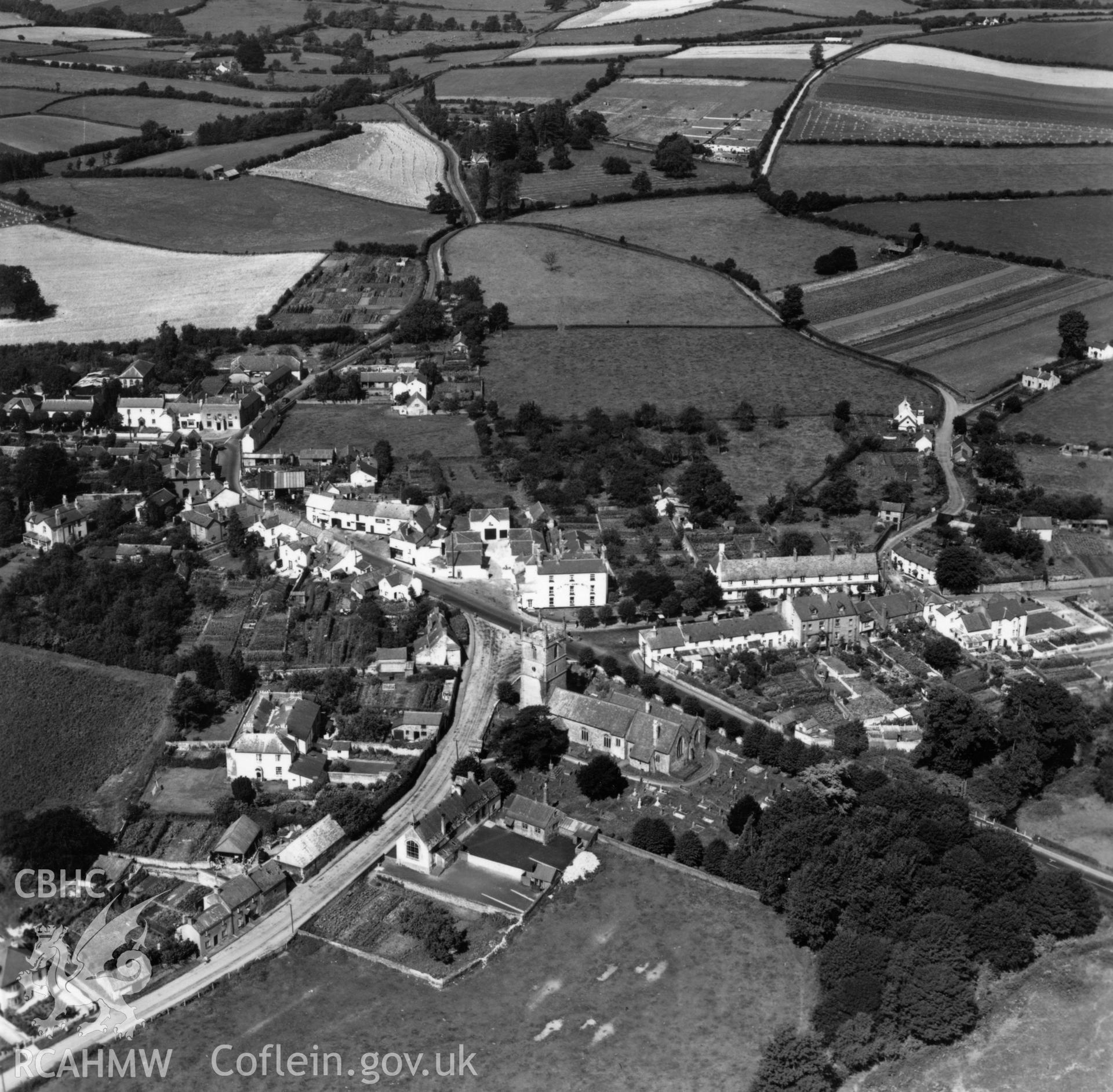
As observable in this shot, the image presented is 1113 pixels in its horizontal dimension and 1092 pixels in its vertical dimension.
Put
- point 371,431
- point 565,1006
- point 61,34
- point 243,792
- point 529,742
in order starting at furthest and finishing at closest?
point 61,34, point 371,431, point 529,742, point 243,792, point 565,1006

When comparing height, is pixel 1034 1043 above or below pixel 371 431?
below

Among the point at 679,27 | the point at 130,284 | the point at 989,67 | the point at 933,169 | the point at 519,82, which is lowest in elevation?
the point at 130,284

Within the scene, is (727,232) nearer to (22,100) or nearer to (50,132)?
(50,132)

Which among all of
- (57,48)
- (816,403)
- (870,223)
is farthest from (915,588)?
(57,48)

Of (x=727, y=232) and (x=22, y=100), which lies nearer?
(x=727, y=232)

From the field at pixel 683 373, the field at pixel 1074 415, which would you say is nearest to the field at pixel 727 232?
the field at pixel 683 373

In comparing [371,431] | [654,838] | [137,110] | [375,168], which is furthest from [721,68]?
[654,838]
